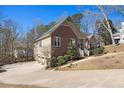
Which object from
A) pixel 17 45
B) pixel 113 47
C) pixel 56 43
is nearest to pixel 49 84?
pixel 56 43

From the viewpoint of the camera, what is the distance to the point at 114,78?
14641 mm

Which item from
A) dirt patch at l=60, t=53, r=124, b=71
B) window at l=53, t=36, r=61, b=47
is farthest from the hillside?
window at l=53, t=36, r=61, b=47

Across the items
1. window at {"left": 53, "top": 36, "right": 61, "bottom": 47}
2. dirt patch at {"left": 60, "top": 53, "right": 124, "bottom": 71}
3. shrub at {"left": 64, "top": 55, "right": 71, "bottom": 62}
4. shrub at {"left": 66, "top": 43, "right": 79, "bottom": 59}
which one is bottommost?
dirt patch at {"left": 60, "top": 53, "right": 124, "bottom": 71}

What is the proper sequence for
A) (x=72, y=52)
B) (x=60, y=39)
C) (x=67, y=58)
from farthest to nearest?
(x=60, y=39) → (x=72, y=52) → (x=67, y=58)

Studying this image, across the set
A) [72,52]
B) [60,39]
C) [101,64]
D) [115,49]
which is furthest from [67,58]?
[115,49]

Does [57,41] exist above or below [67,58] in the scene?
above

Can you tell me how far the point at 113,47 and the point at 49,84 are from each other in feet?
51.7

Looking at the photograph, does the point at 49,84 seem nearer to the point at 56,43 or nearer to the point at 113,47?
the point at 56,43

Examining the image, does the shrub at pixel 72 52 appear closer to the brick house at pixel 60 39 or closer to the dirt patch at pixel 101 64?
the brick house at pixel 60 39

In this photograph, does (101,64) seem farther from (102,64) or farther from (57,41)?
(57,41)

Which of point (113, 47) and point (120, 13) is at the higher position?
point (120, 13)

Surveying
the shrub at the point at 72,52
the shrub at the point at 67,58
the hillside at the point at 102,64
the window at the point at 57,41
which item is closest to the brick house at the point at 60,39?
the window at the point at 57,41

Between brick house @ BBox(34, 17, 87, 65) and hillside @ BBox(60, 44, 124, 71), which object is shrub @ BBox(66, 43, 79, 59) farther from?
hillside @ BBox(60, 44, 124, 71)
